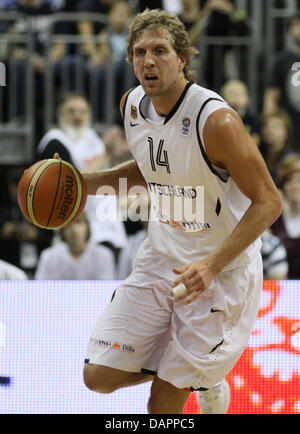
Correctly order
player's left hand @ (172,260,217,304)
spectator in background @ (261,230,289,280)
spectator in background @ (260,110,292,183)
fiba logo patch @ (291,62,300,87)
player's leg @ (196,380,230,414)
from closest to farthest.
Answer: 1. player's left hand @ (172,260,217,304)
2. player's leg @ (196,380,230,414)
3. spectator in background @ (261,230,289,280)
4. fiba logo patch @ (291,62,300,87)
5. spectator in background @ (260,110,292,183)

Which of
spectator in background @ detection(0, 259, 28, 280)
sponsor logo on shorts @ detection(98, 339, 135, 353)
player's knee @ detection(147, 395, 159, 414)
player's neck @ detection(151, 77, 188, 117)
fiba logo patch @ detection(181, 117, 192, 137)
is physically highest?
player's neck @ detection(151, 77, 188, 117)

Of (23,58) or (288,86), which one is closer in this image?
(288,86)

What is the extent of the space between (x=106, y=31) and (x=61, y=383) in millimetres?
3939

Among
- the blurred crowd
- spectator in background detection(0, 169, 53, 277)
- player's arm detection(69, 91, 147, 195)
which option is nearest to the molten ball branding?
player's arm detection(69, 91, 147, 195)

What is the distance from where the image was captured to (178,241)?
3170mm

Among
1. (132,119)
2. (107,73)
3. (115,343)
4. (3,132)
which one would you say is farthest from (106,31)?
(115,343)

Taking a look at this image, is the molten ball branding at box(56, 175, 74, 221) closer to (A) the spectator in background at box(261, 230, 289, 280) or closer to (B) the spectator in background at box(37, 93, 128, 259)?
(A) the spectator in background at box(261, 230, 289, 280)

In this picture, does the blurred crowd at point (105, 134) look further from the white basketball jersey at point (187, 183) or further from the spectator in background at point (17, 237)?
the white basketball jersey at point (187, 183)

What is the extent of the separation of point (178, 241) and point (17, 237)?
295 cm

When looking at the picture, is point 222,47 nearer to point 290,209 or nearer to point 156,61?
point 290,209

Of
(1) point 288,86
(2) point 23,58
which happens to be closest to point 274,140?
(1) point 288,86

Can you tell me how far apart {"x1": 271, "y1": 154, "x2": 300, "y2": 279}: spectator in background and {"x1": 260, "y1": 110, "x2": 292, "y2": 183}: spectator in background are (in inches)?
9.6

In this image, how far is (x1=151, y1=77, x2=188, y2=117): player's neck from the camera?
10.1 feet

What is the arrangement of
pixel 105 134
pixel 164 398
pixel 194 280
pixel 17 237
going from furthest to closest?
pixel 105 134 < pixel 17 237 < pixel 164 398 < pixel 194 280
